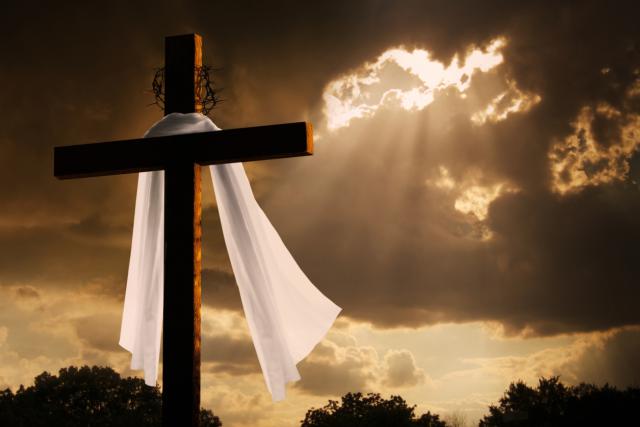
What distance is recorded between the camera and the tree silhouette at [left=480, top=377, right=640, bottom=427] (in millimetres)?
33969

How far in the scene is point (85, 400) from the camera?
33406 millimetres

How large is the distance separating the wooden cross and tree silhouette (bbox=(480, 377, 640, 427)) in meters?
32.5

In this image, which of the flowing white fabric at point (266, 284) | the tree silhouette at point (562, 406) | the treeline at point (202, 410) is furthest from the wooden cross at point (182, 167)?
the tree silhouette at point (562, 406)

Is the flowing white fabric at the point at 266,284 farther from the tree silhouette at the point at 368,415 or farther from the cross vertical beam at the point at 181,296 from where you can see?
the tree silhouette at the point at 368,415

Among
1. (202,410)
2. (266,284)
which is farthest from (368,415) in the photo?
(266,284)

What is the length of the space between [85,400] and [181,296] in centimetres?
3037

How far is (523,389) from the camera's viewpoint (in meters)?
39.5

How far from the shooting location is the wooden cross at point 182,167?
5.66 m

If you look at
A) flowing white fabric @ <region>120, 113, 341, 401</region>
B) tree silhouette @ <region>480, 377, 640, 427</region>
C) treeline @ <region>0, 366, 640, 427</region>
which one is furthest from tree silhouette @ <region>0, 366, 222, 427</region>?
flowing white fabric @ <region>120, 113, 341, 401</region>

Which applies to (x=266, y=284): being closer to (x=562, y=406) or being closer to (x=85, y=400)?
(x=85, y=400)

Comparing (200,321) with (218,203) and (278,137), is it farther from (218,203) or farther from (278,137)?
(278,137)

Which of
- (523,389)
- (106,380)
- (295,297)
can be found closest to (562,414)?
(523,389)

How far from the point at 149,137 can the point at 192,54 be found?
0.88m

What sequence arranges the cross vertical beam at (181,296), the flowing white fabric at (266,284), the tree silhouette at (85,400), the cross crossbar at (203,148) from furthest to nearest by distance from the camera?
the tree silhouette at (85,400) → the flowing white fabric at (266,284) → the cross crossbar at (203,148) → the cross vertical beam at (181,296)
